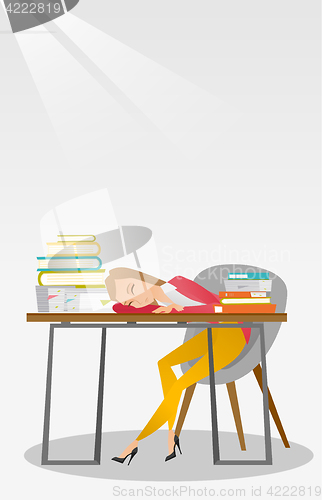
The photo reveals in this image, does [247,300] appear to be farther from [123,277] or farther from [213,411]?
[123,277]

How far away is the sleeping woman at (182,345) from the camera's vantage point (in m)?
5.50

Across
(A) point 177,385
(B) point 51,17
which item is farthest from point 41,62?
(A) point 177,385

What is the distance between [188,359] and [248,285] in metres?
0.77

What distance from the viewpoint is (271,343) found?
20.0 feet

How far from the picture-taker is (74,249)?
222 inches

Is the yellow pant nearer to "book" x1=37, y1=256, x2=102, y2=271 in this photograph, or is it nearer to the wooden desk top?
the wooden desk top

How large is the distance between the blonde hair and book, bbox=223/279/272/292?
55 centimetres

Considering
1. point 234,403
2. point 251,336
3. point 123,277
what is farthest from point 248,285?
point 234,403

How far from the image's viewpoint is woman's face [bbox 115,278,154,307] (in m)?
5.55

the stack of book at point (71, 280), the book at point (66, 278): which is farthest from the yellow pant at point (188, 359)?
the book at point (66, 278)

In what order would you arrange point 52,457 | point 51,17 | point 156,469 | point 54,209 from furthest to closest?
point 51,17 < point 54,209 < point 52,457 < point 156,469

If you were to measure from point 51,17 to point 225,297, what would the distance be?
304 cm

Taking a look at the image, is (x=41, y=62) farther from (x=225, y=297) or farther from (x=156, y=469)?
(x=156, y=469)

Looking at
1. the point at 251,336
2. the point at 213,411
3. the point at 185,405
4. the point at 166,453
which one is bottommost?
the point at 166,453
